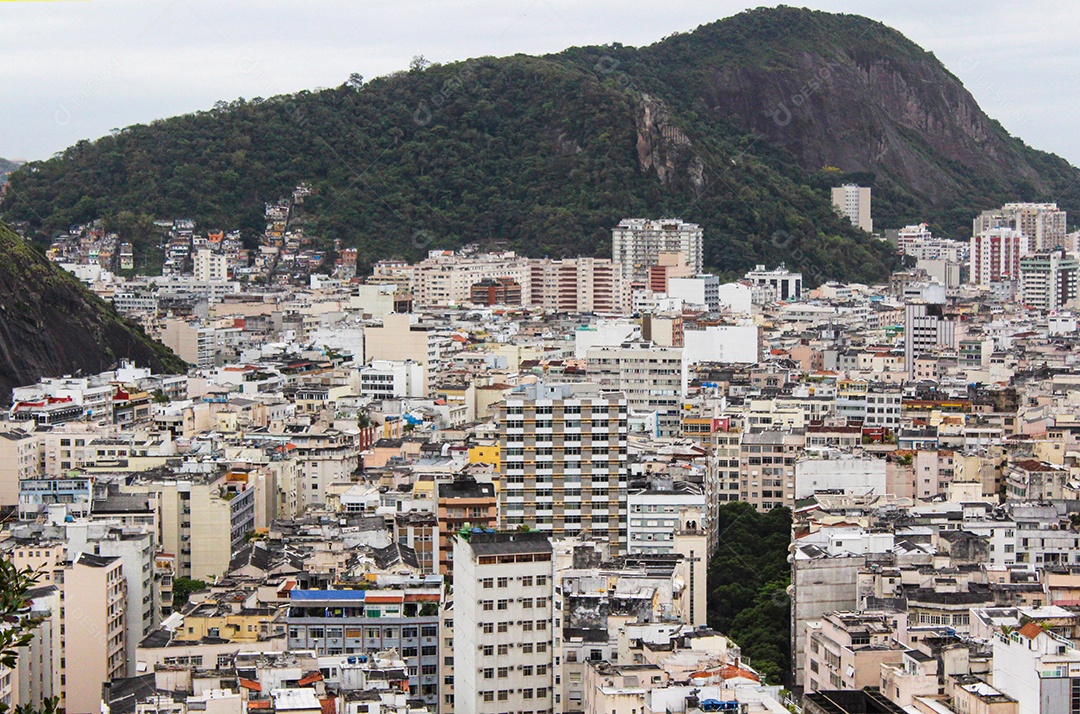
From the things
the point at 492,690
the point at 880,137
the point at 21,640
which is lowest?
the point at 492,690

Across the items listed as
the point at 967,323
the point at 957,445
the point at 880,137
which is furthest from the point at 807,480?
the point at 880,137

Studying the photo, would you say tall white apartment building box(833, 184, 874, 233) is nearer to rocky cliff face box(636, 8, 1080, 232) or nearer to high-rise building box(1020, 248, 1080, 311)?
rocky cliff face box(636, 8, 1080, 232)

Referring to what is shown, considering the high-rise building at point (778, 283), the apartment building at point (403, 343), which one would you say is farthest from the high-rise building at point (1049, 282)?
the apartment building at point (403, 343)

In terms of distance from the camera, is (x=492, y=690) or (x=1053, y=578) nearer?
(x=492, y=690)

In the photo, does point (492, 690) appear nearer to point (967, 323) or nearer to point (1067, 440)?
point (1067, 440)

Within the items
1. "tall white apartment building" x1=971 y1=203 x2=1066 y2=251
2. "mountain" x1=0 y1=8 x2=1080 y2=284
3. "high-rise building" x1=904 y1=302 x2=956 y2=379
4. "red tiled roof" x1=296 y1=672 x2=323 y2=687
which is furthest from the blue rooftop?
"tall white apartment building" x1=971 y1=203 x2=1066 y2=251

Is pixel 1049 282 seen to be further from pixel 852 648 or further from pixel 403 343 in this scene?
pixel 852 648

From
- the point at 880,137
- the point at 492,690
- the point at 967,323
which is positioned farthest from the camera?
the point at 880,137
